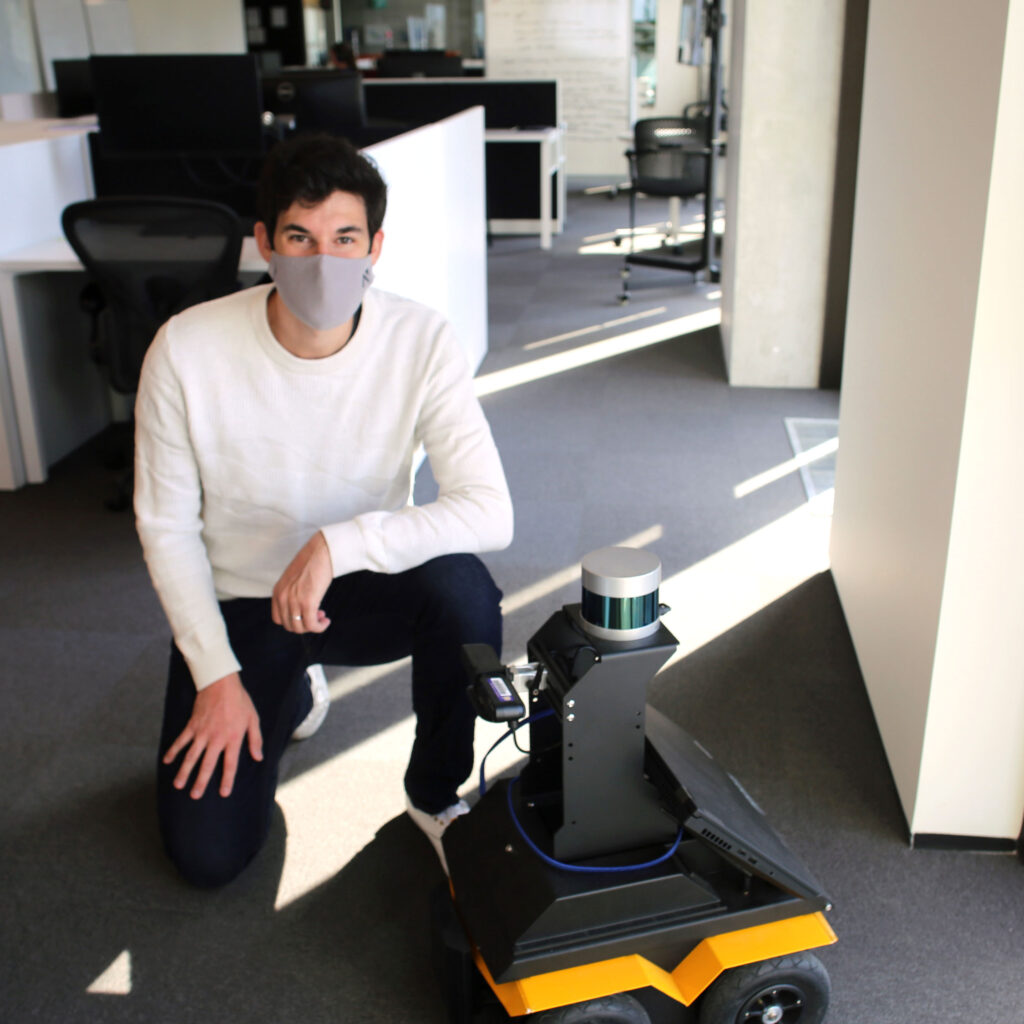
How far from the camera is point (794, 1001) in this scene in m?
1.31

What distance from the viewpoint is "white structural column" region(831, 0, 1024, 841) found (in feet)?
4.58

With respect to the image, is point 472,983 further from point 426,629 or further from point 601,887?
point 426,629

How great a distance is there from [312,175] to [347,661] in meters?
0.72

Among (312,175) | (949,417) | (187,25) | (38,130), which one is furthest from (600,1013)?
(187,25)

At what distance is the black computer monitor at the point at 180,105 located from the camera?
344cm

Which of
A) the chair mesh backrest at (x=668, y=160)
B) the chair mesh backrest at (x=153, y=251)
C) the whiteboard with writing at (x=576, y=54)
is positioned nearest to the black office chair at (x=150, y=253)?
the chair mesh backrest at (x=153, y=251)

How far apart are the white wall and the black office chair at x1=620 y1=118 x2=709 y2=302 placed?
438 cm

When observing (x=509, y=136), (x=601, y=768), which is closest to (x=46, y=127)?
(x=509, y=136)

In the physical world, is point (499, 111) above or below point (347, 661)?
above

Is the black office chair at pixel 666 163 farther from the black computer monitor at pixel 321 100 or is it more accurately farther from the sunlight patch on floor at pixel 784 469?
the sunlight patch on floor at pixel 784 469

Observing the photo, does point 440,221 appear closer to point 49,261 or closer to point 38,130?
point 49,261

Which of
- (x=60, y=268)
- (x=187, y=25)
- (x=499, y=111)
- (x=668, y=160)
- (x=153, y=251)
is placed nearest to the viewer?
(x=153, y=251)

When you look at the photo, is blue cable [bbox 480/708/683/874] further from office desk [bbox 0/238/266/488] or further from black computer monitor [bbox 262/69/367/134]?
black computer monitor [bbox 262/69/367/134]

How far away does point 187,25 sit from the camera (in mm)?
8719
